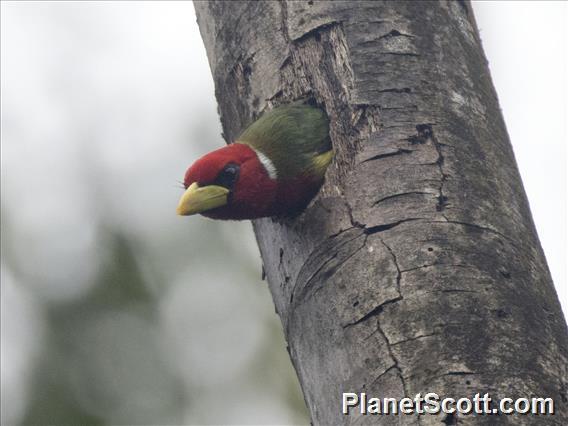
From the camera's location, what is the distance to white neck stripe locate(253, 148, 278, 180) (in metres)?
3.10

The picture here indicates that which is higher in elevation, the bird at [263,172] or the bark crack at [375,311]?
the bird at [263,172]

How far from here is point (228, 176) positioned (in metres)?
3.02

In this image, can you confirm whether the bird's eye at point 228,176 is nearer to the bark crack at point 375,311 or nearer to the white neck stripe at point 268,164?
the white neck stripe at point 268,164

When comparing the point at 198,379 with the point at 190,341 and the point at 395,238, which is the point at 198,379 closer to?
the point at 190,341

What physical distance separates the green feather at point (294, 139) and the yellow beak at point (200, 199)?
214 millimetres

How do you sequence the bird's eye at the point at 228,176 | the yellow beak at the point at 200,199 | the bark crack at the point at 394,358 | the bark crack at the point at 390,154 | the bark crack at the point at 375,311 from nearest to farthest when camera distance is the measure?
1. the bark crack at the point at 394,358
2. the bark crack at the point at 375,311
3. the bark crack at the point at 390,154
4. the yellow beak at the point at 200,199
5. the bird's eye at the point at 228,176

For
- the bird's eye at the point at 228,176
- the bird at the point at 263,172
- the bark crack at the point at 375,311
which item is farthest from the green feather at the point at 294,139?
the bark crack at the point at 375,311

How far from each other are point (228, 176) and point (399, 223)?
2.45 ft

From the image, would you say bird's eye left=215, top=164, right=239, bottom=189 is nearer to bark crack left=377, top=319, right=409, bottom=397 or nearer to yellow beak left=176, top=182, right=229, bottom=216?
yellow beak left=176, top=182, right=229, bottom=216

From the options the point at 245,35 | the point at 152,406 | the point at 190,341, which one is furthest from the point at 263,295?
the point at 245,35

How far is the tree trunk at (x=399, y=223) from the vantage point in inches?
86.5

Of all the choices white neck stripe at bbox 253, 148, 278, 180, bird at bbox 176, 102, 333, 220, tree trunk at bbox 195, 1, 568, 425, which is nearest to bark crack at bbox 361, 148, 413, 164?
tree trunk at bbox 195, 1, 568, 425

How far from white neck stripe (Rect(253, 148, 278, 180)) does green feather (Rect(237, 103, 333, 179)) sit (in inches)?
0.4

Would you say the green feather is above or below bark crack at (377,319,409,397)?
above
